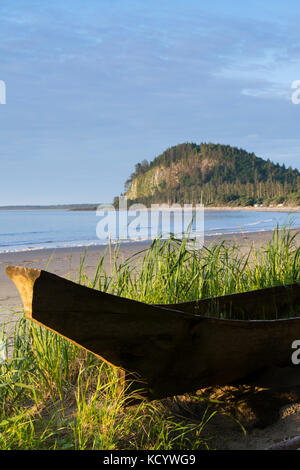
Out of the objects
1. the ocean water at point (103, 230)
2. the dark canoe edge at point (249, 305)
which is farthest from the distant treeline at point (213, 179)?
the dark canoe edge at point (249, 305)

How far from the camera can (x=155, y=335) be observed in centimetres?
252

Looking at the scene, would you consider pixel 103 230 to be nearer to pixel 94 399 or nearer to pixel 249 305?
pixel 249 305

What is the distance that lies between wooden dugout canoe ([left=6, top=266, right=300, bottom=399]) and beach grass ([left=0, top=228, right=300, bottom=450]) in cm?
22

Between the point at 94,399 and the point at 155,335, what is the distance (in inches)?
20.0

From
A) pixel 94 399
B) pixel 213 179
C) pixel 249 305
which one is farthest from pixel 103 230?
pixel 213 179

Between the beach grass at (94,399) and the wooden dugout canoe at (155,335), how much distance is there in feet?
0.72

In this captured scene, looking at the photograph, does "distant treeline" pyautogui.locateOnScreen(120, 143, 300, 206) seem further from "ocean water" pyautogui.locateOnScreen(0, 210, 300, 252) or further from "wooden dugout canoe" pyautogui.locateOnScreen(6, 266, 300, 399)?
"wooden dugout canoe" pyautogui.locateOnScreen(6, 266, 300, 399)

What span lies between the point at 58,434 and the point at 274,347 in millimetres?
1490

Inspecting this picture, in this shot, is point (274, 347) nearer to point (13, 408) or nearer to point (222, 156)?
point (13, 408)

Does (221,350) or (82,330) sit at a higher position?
(82,330)

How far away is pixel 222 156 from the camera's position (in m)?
160
